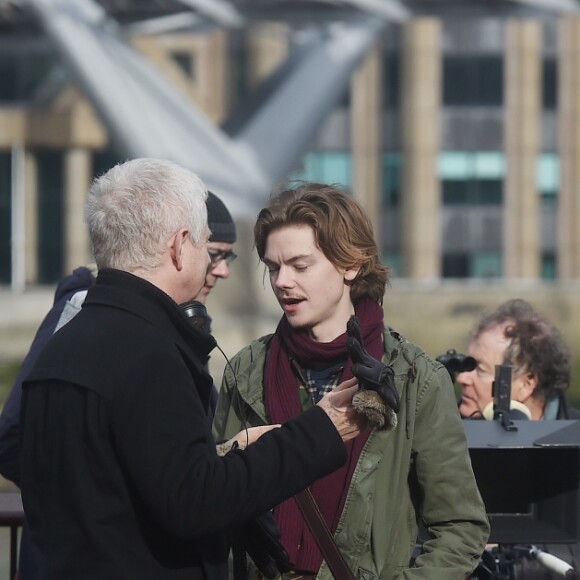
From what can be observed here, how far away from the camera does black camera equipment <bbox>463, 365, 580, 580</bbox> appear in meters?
3.47

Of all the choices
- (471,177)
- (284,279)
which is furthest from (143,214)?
(471,177)

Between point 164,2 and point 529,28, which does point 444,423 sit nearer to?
point 164,2

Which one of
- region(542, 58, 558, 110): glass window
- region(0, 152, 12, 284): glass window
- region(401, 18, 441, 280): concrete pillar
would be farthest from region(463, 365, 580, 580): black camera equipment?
region(542, 58, 558, 110): glass window

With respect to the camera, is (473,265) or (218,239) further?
(473,265)

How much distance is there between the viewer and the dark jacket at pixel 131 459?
240 cm

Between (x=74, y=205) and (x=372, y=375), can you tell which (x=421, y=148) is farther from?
(x=372, y=375)

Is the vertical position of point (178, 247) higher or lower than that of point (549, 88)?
lower

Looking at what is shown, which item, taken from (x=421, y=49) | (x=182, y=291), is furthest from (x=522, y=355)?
(x=421, y=49)

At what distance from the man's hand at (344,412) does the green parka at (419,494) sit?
1.21ft

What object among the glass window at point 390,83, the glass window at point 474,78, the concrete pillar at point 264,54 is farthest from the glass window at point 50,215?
the glass window at point 474,78

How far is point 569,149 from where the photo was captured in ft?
164

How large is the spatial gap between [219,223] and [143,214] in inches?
70.0

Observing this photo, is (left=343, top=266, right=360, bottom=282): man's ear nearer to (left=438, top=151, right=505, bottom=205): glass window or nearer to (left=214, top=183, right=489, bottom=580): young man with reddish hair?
(left=214, top=183, right=489, bottom=580): young man with reddish hair

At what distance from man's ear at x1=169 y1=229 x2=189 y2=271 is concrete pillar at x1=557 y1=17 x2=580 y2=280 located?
4793 cm
